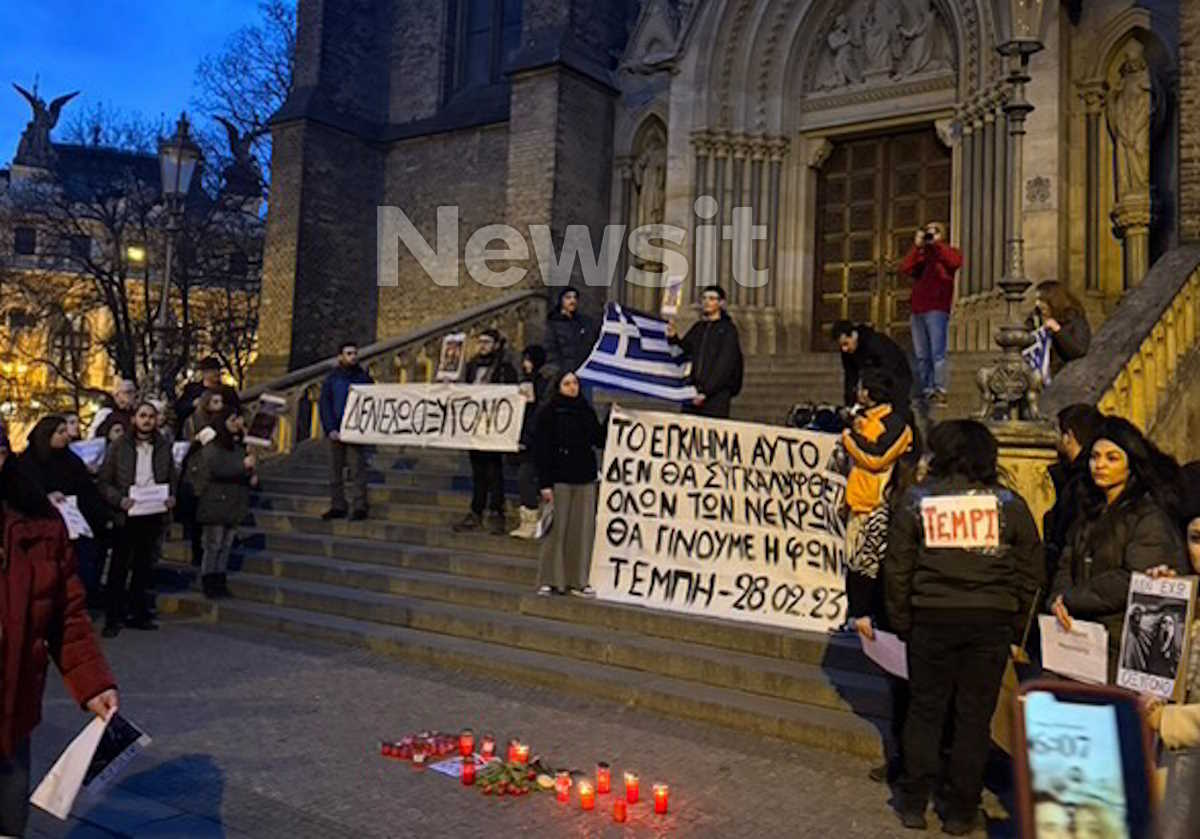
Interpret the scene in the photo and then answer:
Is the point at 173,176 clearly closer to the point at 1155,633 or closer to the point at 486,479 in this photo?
the point at 486,479

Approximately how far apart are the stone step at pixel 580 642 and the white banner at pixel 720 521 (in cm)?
52

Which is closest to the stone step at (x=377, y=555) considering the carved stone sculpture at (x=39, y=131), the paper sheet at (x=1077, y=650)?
the paper sheet at (x=1077, y=650)

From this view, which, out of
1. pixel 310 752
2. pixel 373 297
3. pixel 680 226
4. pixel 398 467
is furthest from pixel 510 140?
pixel 310 752

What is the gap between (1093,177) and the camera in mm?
A: 12828

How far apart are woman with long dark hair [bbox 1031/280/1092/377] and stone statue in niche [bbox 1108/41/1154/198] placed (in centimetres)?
447

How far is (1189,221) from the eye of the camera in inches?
402

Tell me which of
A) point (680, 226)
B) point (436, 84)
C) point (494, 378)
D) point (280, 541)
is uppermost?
point (436, 84)

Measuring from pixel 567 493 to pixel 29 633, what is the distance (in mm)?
5423

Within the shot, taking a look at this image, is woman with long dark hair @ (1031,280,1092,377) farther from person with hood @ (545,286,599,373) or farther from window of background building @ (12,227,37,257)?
window of background building @ (12,227,37,257)

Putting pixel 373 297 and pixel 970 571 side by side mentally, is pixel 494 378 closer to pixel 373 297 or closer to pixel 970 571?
pixel 970 571

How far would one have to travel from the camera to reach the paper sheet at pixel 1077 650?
13.5 ft

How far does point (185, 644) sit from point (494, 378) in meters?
4.36

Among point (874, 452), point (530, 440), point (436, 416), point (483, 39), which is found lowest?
point (874, 452)

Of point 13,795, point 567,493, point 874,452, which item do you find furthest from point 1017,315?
point 13,795
